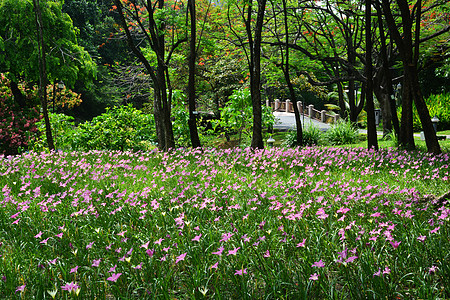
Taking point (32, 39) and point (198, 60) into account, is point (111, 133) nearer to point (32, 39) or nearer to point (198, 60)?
point (32, 39)

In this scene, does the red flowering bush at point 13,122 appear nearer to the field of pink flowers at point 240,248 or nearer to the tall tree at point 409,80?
the field of pink flowers at point 240,248

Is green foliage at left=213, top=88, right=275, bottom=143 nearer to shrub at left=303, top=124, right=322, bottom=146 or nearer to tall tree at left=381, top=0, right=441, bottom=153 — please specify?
shrub at left=303, top=124, right=322, bottom=146

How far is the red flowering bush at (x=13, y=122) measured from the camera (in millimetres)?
16875

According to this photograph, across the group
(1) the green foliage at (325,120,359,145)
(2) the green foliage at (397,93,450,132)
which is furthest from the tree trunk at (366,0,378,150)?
(2) the green foliage at (397,93,450,132)

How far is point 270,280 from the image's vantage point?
2330mm

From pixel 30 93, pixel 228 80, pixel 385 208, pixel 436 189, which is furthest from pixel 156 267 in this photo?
pixel 228 80

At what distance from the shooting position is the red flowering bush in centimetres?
1688

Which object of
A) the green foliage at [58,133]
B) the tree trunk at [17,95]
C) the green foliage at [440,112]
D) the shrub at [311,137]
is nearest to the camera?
the green foliage at [58,133]

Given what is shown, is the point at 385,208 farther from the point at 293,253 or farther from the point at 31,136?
the point at 31,136

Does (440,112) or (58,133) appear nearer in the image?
(58,133)

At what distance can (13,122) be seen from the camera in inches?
681

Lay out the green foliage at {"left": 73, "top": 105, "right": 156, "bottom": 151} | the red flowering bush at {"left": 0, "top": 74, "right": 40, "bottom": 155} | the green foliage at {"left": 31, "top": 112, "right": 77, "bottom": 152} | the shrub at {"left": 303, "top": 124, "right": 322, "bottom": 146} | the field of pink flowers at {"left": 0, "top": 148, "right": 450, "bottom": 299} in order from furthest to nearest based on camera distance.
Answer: the red flowering bush at {"left": 0, "top": 74, "right": 40, "bottom": 155} → the shrub at {"left": 303, "top": 124, "right": 322, "bottom": 146} → the green foliage at {"left": 31, "top": 112, "right": 77, "bottom": 152} → the green foliage at {"left": 73, "top": 105, "right": 156, "bottom": 151} → the field of pink flowers at {"left": 0, "top": 148, "right": 450, "bottom": 299}

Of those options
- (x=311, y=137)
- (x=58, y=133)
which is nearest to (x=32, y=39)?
(x=58, y=133)

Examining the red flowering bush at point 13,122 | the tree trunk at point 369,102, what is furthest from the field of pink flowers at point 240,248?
the red flowering bush at point 13,122
